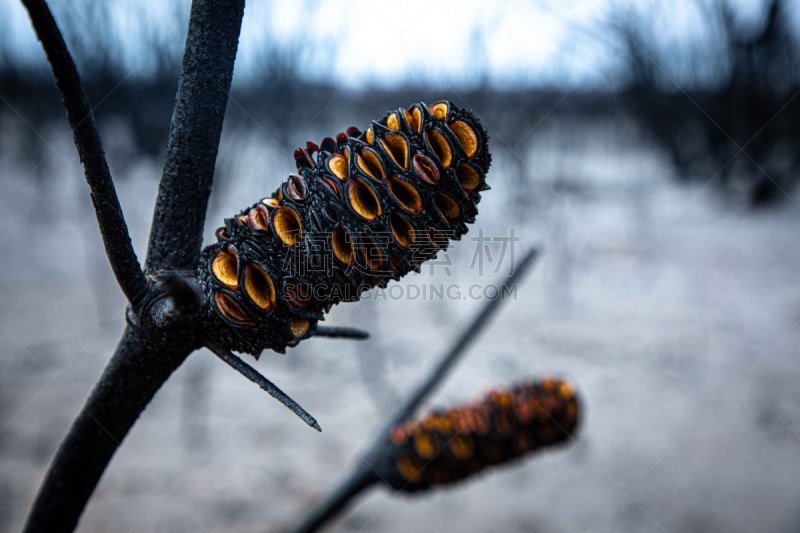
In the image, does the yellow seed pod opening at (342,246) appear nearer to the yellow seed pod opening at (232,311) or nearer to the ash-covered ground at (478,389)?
the yellow seed pod opening at (232,311)

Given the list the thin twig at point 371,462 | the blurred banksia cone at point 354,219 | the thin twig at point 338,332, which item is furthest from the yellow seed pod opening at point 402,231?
the thin twig at point 371,462

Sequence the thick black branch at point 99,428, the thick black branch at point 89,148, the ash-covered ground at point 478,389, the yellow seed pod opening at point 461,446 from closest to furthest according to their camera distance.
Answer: the thick black branch at point 89,148, the thick black branch at point 99,428, the yellow seed pod opening at point 461,446, the ash-covered ground at point 478,389

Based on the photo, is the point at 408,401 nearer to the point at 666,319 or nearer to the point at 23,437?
the point at 23,437

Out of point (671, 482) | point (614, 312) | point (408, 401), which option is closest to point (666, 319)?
point (614, 312)

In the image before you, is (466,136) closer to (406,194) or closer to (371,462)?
(406,194)

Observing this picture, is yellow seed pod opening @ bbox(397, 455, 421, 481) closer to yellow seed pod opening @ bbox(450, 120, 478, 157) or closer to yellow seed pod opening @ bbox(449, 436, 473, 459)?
yellow seed pod opening @ bbox(449, 436, 473, 459)
